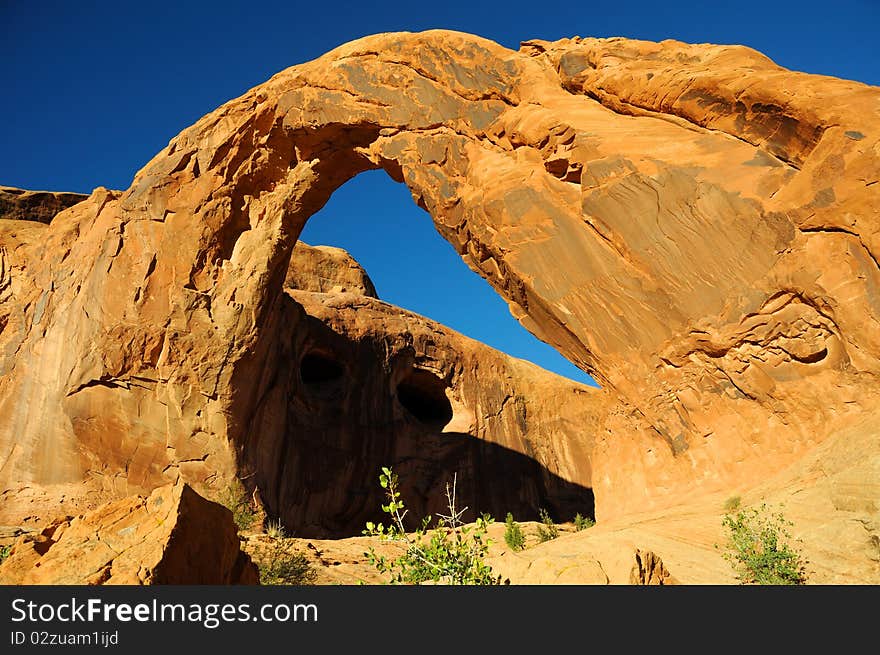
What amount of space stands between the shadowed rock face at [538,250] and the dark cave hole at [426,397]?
23.8ft

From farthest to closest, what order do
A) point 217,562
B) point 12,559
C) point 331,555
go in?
1. point 331,555
2. point 217,562
3. point 12,559

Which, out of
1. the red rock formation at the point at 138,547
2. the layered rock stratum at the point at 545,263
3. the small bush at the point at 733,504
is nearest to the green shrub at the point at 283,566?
the red rock formation at the point at 138,547

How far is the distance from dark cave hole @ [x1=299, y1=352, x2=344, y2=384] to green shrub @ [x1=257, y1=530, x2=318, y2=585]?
462 inches

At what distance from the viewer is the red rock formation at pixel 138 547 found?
4.02 m

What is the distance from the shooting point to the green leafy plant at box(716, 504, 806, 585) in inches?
223

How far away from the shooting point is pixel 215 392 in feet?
44.7

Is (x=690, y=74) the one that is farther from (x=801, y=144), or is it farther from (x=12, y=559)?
(x=12, y=559)

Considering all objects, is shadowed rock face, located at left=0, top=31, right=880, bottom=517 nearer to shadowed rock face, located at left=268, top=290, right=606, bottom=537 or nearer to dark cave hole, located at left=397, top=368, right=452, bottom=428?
shadowed rock face, located at left=268, top=290, right=606, bottom=537

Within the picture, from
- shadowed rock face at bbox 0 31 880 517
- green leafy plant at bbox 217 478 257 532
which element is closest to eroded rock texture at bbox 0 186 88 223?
shadowed rock face at bbox 0 31 880 517

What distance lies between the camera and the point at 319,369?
2164 centimetres

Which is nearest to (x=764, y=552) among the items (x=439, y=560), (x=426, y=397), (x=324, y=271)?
(x=439, y=560)

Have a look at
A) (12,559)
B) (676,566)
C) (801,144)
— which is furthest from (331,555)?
(801,144)

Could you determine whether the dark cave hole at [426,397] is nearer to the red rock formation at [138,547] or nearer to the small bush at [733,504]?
the small bush at [733,504]

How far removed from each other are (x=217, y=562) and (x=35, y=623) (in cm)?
153
